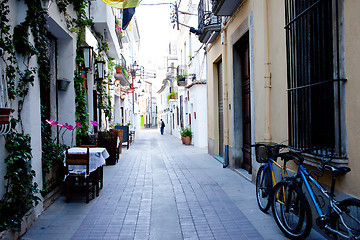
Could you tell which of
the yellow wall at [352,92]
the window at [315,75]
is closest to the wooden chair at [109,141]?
the window at [315,75]

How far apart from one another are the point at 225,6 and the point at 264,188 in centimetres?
506

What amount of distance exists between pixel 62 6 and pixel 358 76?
541 centimetres

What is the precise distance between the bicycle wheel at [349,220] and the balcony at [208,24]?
808 centimetres

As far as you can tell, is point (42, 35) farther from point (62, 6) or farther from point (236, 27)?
point (236, 27)

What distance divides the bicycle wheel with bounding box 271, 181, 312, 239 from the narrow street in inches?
7.9

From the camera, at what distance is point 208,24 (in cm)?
1062

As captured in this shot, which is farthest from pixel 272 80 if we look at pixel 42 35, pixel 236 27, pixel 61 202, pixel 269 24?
pixel 61 202

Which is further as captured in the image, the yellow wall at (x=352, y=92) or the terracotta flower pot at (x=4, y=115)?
the terracotta flower pot at (x=4, y=115)

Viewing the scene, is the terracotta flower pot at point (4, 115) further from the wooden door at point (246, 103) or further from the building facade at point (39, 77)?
the wooden door at point (246, 103)

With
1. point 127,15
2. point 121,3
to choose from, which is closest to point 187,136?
point 127,15

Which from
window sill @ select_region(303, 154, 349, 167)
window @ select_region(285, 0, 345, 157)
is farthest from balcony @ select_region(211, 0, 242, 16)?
window sill @ select_region(303, 154, 349, 167)

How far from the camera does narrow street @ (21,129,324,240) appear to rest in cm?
427

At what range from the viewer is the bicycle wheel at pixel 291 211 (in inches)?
144

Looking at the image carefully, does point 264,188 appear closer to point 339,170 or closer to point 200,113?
point 339,170
